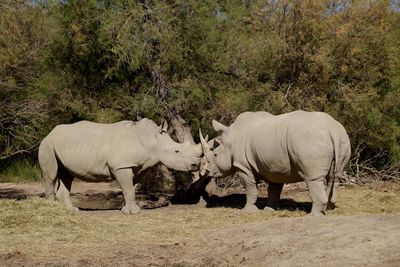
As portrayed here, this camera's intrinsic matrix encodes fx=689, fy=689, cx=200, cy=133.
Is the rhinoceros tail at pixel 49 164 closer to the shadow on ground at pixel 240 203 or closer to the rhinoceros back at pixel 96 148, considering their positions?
the rhinoceros back at pixel 96 148

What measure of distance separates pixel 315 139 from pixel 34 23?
24.2ft

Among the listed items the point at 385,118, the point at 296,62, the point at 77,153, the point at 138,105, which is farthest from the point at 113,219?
the point at 385,118

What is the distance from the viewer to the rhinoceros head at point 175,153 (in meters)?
12.0

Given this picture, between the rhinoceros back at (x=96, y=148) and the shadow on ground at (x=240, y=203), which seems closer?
the rhinoceros back at (x=96, y=148)

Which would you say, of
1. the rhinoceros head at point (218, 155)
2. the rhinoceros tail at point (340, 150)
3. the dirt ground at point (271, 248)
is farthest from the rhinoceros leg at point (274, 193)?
the dirt ground at point (271, 248)

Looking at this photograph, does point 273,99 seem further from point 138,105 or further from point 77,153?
point 77,153

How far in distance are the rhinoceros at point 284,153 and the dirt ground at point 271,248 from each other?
145 cm

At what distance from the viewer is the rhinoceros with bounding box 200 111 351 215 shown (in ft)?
32.7

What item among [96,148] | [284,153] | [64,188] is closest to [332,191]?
[284,153]

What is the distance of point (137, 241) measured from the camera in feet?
28.6

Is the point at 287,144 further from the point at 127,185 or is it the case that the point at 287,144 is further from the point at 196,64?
the point at 196,64

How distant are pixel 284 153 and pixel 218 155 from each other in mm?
1911

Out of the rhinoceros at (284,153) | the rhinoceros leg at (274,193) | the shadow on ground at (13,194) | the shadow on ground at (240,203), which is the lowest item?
the shadow on ground at (13,194)

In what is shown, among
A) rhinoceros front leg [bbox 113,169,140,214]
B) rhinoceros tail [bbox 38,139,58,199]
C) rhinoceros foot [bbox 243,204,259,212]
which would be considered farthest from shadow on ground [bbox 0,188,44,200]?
rhinoceros foot [bbox 243,204,259,212]
